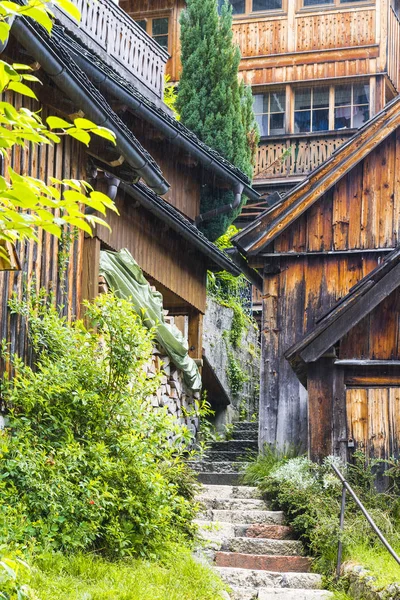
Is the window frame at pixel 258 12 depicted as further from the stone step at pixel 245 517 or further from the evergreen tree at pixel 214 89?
the stone step at pixel 245 517

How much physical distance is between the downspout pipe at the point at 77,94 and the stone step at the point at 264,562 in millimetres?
4019

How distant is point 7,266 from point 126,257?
19.1ft

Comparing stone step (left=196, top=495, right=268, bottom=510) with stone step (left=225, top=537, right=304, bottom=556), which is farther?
stone step (left=196, top=495, right=268, bottom=510)

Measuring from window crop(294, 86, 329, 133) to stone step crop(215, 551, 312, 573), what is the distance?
64.6 ft

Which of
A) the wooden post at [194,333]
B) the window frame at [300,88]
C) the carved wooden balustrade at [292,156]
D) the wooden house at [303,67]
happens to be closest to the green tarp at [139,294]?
the wooden post at [194,333]

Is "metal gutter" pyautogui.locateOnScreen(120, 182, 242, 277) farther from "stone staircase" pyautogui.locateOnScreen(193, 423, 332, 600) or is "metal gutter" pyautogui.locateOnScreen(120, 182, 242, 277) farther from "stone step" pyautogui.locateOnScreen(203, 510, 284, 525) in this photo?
"stone step" pyautogui.locateOnScreen(203, 510, 284, 525)

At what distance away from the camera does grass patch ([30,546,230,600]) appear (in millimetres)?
7496

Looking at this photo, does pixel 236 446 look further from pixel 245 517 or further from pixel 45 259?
pixel 45 259

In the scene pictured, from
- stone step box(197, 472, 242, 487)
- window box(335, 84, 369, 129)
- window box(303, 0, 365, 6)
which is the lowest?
stone step box(197, 472, 242, 487)

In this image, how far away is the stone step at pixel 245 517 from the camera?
1234cm

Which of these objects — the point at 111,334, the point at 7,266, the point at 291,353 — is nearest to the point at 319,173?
the point at 291,353

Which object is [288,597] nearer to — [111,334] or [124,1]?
[111,334]

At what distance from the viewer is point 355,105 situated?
2900 centimetres

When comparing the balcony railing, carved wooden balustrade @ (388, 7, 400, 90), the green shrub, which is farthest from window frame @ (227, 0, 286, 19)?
the green shrub
